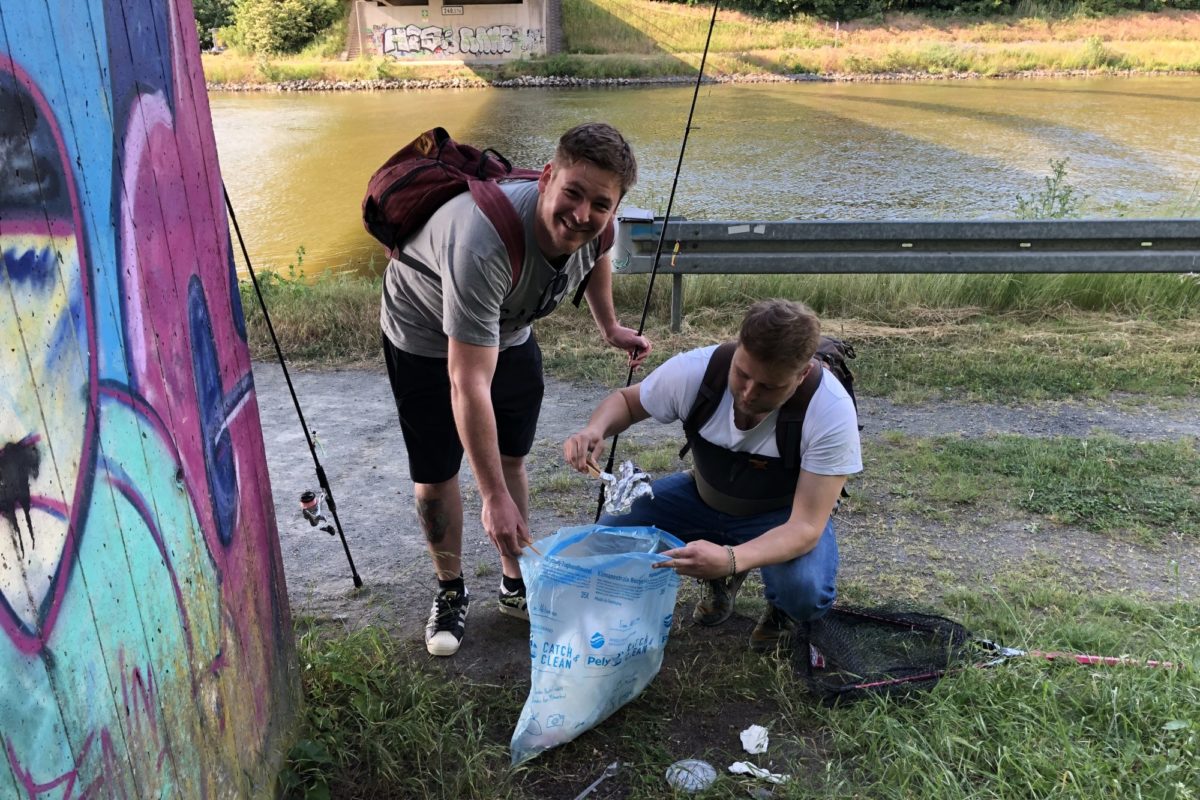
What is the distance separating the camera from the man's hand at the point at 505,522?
7.45ft

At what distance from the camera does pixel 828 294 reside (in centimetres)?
583

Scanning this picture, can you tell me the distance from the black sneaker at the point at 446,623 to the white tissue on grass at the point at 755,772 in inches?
39.9

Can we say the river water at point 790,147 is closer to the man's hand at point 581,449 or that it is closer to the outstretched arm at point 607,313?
the outstretched arm at point 607,313

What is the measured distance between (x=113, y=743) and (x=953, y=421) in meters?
3.86

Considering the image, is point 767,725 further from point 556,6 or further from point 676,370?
point 556,6

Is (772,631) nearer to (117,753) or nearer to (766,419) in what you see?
(766,419)

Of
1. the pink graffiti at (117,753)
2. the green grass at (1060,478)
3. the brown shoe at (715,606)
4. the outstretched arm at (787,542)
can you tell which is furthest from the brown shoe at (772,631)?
the pink graffiti at (117,753)

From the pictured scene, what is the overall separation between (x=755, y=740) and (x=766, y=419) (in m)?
0.92

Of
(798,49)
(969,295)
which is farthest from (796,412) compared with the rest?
(798,49)

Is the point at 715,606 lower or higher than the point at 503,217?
lower

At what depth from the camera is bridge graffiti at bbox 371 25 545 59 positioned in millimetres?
39312

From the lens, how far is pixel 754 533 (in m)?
2.77

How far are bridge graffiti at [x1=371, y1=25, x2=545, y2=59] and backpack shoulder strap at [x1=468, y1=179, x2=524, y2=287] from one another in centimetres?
4010

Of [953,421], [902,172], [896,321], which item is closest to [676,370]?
[953,421]
